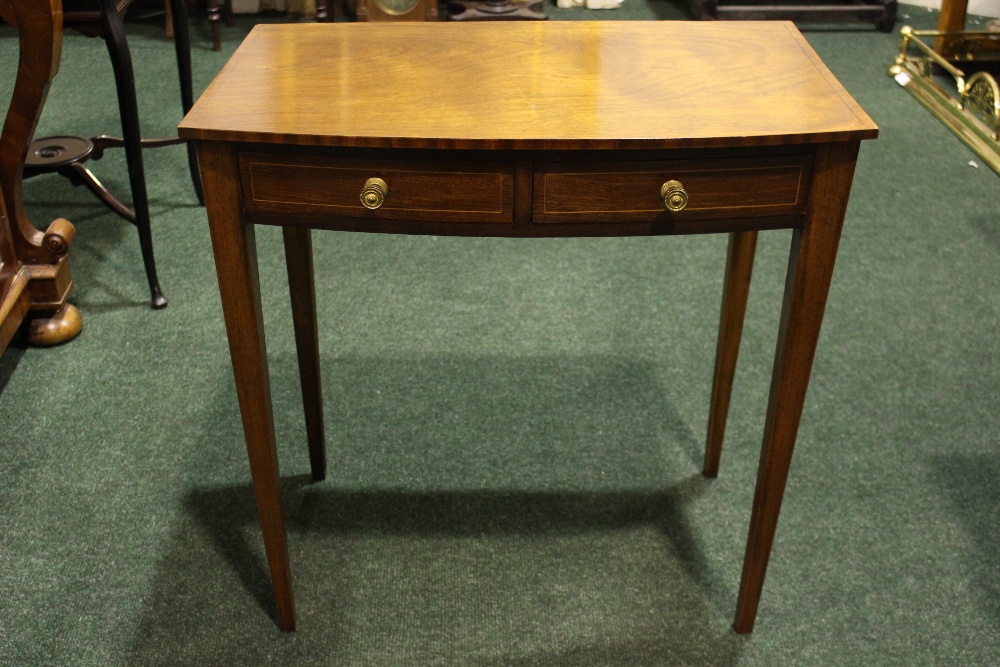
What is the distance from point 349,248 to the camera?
9.48 ft

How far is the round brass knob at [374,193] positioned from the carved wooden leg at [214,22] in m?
3.06

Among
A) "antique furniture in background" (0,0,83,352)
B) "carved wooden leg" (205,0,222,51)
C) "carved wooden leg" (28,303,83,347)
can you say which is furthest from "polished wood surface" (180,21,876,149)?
"carved wooden leg" (205,0,222,51)

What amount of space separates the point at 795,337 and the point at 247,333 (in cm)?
76

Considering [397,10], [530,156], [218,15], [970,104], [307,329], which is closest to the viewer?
[530,156]

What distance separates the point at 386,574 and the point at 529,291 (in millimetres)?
1025

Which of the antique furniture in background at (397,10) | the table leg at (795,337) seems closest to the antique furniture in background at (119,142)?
the antique furniture in background at (397,10)

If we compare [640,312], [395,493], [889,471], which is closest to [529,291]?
[640,312]

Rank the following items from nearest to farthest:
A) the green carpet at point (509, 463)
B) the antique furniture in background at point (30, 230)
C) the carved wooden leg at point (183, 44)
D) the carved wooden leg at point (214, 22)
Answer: the green carpet at point (509, 463), the antique furniture in background at point (30, 230), the carved wooden leg at point (183, 44), the carved wooden leg at point (214, 22)

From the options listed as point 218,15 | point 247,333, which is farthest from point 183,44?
point 247,333

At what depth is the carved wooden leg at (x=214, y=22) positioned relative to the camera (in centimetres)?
406

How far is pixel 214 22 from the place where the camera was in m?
4.10

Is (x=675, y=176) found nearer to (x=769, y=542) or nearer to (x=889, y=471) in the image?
(x=769, y=542)

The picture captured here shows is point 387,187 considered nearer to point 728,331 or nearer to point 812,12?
point 728,331

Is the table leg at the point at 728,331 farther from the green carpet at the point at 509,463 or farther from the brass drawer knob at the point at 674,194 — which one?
the brass drawer knob at the point at 674,194
